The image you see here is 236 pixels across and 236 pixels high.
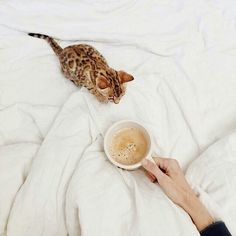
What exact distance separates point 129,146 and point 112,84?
0.68 feet

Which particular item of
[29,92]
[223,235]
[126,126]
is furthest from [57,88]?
[223,235]

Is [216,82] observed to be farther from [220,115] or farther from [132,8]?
[132,8]

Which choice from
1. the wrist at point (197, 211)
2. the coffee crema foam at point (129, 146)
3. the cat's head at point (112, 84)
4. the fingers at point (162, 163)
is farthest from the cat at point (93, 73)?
the wrist at point (197, 211)

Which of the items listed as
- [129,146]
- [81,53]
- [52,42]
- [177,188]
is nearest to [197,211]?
[177,188]

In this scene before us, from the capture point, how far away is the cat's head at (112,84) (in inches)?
44.6

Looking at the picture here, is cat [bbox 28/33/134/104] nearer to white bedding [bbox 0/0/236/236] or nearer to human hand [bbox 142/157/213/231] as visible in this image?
white bedding [bbox 0/0/236/236]

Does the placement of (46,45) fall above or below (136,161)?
above

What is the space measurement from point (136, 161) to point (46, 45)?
24.0 inches

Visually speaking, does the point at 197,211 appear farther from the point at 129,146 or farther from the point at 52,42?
the point at 52,42

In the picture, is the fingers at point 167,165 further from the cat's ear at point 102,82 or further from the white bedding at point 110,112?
the cat's ear at point 102,82

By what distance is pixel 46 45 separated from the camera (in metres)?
1.37

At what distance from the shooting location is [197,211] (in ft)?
3.01

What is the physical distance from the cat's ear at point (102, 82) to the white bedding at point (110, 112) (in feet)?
0.30

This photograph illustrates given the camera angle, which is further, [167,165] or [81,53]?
[81,53]
